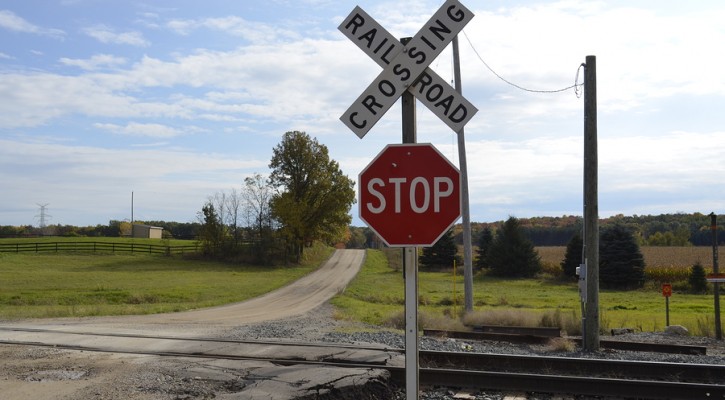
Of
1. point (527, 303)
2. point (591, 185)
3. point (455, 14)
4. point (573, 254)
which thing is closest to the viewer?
point (455, 14)

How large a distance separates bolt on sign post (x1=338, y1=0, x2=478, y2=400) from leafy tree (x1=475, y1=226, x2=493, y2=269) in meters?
60.2

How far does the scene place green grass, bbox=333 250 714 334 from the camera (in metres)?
22.5

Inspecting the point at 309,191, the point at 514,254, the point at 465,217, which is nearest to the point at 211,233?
the point at 309,191

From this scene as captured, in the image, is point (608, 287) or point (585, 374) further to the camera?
point (608, 287)

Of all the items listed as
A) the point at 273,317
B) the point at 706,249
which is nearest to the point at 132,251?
the point at 273,317

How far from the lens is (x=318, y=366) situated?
9898mm

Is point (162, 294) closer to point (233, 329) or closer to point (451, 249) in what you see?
point (233, 329)

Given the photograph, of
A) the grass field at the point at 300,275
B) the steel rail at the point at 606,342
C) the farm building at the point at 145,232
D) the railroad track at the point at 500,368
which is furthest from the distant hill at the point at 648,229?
the railroad track at the point at 500,368

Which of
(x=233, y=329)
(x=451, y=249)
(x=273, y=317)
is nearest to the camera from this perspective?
(x=233, y=329)

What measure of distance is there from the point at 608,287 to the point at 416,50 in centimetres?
5040

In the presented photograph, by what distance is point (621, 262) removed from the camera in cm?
5053

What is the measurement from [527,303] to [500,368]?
Answer: 24571 mm

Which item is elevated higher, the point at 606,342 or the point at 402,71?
the point at 402,71

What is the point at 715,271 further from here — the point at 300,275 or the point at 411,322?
the point at 300,275
